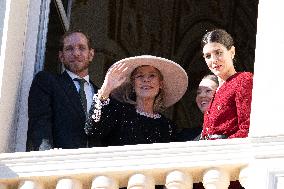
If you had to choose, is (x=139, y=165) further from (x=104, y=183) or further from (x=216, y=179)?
(x=216, y=179)

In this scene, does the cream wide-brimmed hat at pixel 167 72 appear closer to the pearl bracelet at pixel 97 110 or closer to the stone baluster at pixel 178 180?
the pearl bracelet at pixel 97 110

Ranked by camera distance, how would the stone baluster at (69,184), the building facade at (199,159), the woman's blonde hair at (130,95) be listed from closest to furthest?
the building facade at (199,159)
the stone baluster at (69,184)
the woman's blonde hair at (130,95)

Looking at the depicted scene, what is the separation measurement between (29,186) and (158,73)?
130 cm

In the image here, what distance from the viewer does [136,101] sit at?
913 cm

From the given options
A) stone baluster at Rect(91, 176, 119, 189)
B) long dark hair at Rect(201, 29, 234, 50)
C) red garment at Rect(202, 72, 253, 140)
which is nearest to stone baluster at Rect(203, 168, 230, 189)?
red garment at Rect(202, 72, 253, 140)

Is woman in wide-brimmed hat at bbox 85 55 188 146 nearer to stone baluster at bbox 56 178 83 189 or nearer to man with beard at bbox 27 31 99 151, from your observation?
man with beard at bbox 27 31 99 151

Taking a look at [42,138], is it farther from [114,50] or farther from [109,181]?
[114,50]

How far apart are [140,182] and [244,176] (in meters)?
0.54

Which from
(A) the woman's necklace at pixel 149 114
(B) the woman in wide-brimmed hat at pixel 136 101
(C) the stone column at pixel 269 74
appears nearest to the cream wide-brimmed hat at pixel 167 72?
(B) the woman in wide-brimmed hat at pixel 136 101

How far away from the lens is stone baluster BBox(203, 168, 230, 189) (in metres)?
7.94

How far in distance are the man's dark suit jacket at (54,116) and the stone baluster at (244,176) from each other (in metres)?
1.21

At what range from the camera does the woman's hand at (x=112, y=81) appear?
881 centimetres

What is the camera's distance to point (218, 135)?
27.7 ft

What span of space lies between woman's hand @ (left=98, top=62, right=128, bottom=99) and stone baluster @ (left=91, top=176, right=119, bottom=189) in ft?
2.61
